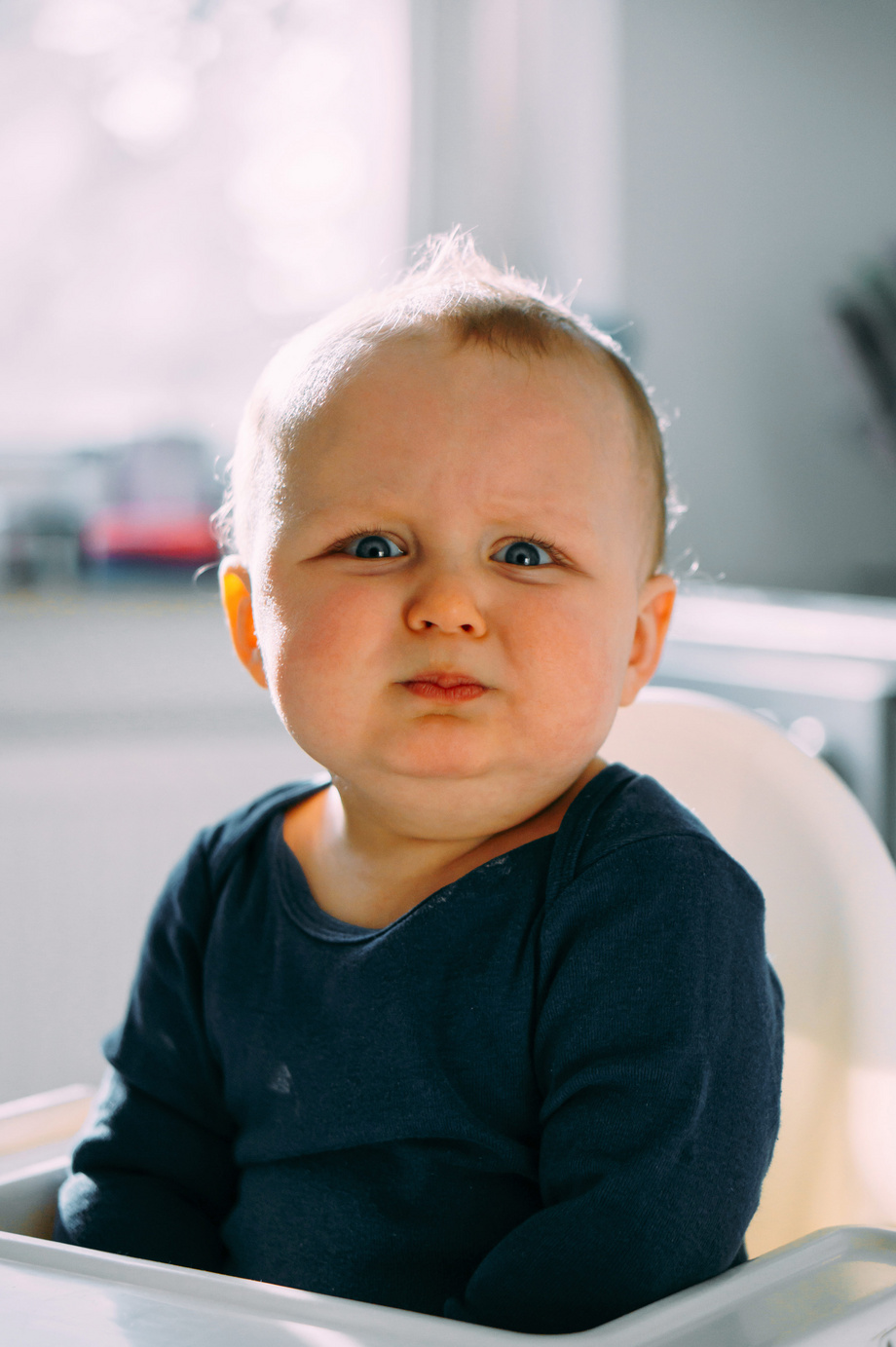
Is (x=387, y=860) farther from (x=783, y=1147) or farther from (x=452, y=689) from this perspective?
(x=783, y=1147)

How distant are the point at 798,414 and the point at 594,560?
3.06ft

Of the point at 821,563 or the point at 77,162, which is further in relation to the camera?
the point at 77,162

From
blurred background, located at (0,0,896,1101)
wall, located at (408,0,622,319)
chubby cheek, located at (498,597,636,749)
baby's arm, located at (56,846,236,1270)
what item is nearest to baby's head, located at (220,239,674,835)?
chubby cheek, located at (498,597,636,749)

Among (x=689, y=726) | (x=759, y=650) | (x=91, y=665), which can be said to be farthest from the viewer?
(x=91, y=665)

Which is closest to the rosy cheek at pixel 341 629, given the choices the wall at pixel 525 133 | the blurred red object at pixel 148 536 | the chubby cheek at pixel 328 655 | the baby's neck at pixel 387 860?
the chubby cheek at pixel 328 655

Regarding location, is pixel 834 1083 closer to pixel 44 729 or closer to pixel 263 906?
pixel 263 906

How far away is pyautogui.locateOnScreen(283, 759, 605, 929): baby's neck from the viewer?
2.07 feet

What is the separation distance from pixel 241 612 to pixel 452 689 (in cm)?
20

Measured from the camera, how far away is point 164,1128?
682mm

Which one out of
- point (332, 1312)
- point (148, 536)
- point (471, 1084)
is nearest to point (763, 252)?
point (148, 536)

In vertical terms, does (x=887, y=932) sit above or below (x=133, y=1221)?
above

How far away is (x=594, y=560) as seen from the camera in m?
0.60

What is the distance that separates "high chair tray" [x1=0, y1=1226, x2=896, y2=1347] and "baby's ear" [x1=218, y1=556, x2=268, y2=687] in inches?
13.6

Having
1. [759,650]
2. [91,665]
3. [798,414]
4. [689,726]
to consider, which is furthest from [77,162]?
[689,726]
